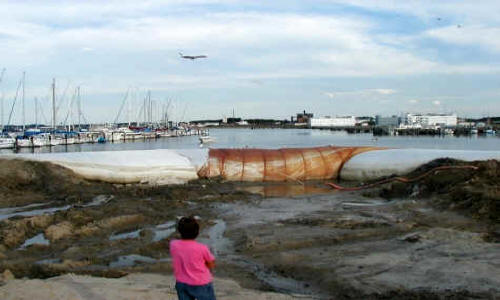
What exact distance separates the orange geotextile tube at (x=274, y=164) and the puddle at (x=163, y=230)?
811 centimetres

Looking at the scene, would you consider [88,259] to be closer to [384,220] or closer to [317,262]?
[317,262]

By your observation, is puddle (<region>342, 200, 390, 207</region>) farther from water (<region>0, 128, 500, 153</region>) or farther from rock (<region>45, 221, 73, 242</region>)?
water (<region>0, 128, 500, 153</region>)

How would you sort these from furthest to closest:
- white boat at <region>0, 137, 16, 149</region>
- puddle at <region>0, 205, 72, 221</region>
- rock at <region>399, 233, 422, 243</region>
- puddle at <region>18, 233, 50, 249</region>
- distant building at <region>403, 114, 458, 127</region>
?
distant building at <region>403, 114, 458, 127</region> → white boat at <region>0, 137, 16, 149</region> → puddle at <region>0, 205, 72, 221</region> → puddle at <region>18, 233, 50, 249</region> → rock at <region>399, 233, 422, 243</region>

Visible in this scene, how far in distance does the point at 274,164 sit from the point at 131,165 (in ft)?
16.7

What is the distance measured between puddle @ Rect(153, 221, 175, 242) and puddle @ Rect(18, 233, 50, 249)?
1.85 metres

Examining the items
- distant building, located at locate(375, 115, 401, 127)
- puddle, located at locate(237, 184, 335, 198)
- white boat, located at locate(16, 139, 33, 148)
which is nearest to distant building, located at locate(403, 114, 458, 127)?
distant building, located at locate(375, 115, 401, 127)

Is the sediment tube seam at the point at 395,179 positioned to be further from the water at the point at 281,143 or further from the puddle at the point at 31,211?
the water at the point at 281,143

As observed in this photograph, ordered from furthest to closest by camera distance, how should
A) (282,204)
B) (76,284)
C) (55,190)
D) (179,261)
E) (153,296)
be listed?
(55,190) < (282,204) < (76,284) < (153,296) < (179,261)

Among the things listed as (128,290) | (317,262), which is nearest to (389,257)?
(317,262)

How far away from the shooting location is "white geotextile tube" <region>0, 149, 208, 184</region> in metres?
17.5

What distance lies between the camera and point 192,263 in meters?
4.57

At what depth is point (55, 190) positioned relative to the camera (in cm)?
1503

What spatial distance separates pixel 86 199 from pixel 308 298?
9.40 m

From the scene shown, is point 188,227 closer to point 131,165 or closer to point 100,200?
point 100,200
